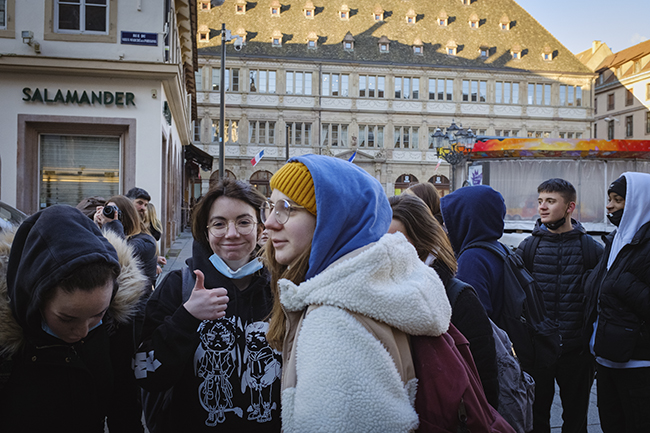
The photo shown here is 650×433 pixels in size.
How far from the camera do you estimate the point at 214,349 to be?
2.20m

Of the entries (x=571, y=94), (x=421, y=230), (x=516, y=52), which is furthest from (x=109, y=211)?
(x=571, y=94)

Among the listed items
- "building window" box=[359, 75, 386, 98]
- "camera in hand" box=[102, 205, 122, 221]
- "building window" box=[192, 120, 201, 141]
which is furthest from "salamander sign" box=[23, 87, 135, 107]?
"building window" box=[359, 75, 386, 98]

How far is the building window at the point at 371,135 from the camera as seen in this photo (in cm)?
4219

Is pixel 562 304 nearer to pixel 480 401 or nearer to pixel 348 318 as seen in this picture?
pixel 480 401

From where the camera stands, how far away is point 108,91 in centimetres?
1150

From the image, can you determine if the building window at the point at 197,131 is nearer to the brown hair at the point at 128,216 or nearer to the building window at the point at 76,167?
the building window at the point at 76,167

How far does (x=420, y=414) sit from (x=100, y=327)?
128 cm

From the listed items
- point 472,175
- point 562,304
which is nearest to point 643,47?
point 472,175

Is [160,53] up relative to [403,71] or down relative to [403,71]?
down

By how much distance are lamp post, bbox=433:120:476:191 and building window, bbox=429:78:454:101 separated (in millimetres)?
27611

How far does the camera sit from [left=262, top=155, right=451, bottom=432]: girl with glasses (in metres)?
1.20

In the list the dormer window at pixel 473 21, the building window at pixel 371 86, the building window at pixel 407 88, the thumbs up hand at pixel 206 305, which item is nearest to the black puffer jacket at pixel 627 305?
the thumbs up hand at pixel 206 305

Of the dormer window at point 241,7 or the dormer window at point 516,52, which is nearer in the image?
the dormer window at point 241,7

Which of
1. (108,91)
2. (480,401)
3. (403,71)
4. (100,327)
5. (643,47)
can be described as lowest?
(480,401)
